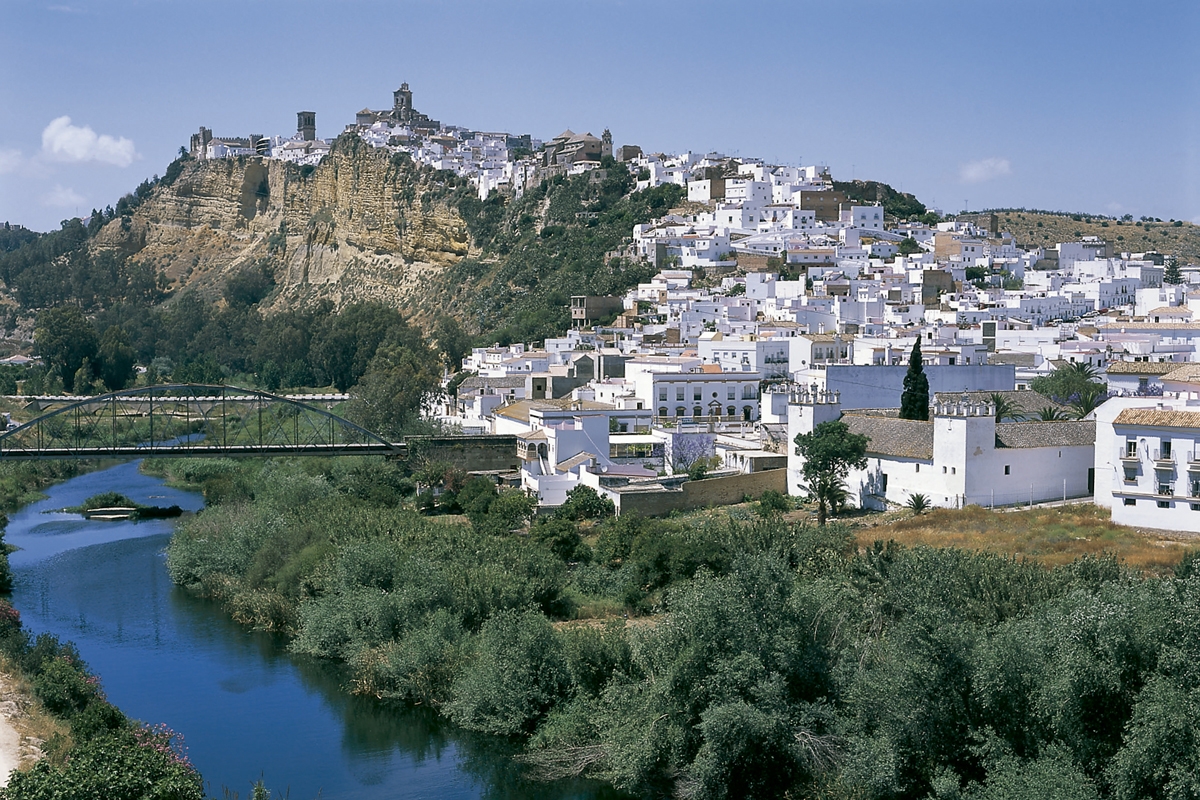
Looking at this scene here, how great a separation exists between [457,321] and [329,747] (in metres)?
41.7

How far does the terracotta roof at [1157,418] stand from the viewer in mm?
20125

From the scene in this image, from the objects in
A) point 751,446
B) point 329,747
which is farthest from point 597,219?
point 329,747

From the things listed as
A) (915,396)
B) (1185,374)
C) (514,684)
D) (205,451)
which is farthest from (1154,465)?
(205,451)

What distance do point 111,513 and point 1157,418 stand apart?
74.0ft

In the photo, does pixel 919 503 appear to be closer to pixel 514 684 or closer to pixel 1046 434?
pixel 1046 434

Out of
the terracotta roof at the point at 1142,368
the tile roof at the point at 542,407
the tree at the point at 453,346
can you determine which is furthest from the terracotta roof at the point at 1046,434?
the tree at the point at 453,346

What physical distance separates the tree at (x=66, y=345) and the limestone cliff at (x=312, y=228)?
15.2 m

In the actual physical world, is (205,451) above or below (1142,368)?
below

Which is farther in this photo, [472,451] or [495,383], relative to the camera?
[495,383]

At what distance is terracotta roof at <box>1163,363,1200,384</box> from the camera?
25922 millimetres

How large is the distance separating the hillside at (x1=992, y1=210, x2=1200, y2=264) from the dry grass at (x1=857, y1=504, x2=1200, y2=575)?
2050 inches

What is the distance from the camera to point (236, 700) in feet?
59.7

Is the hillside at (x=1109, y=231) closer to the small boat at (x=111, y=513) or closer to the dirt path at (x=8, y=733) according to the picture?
the small boat at (x=111, y=513)

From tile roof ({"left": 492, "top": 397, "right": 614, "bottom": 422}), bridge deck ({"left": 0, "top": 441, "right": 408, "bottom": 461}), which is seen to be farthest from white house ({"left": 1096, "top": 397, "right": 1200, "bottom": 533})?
bridge deck ({"left": 0, "top": 441, "right": 408, "bottom": 461})
